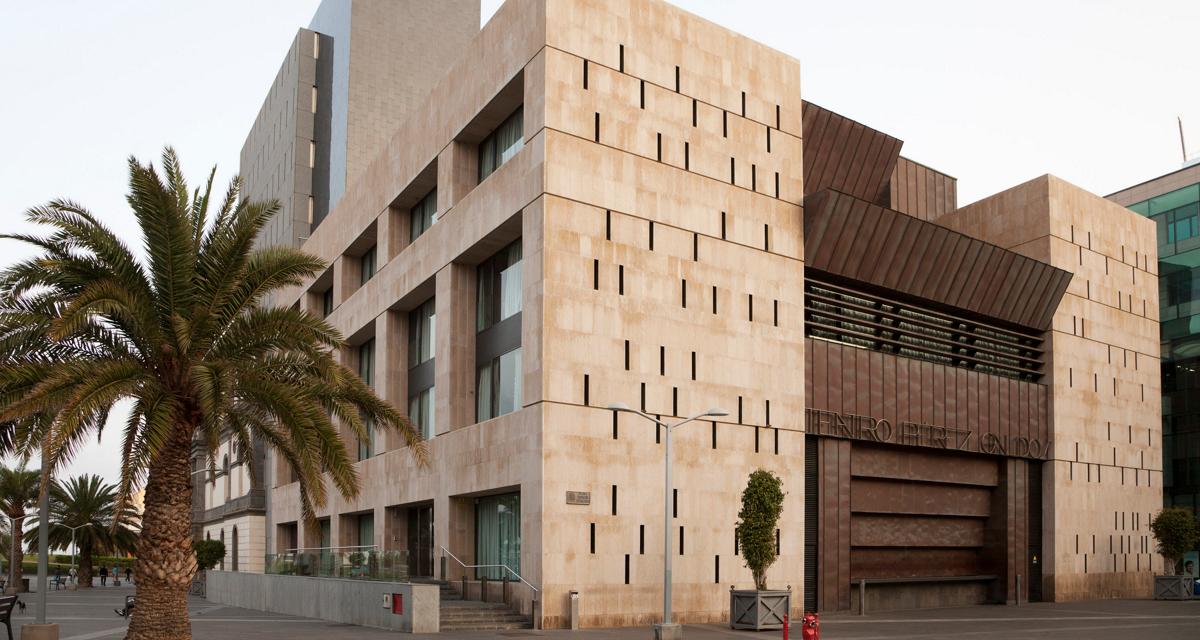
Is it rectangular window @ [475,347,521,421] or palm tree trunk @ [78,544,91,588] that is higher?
rectangular window @ [475,347,521,421]

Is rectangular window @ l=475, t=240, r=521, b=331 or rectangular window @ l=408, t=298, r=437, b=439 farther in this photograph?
rectangular window @ l=408, t=298, r=437, b=439

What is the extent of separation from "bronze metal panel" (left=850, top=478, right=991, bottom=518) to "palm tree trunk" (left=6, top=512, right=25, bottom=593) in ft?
177

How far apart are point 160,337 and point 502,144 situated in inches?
720

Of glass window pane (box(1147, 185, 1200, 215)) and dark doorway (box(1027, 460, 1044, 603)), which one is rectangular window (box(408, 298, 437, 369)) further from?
glass window pane (box(1147, 185, 1200, 215))

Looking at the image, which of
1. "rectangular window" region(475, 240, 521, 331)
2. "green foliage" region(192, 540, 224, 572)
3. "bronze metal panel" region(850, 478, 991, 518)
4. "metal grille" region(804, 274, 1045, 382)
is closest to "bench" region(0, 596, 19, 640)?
"rectangular window" region(475, 240, 521, 331)

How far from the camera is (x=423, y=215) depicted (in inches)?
1844

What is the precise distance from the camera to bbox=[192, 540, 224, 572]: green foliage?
72.7m

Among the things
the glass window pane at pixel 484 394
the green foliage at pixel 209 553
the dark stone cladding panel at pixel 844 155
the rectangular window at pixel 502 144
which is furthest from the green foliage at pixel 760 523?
the green foliage at pixel 209 553

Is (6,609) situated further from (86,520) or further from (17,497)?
(86,520)

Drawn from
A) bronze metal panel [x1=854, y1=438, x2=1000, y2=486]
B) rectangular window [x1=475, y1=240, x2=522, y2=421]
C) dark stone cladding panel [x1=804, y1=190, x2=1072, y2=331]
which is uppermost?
dark stone cladding panel [x1=804, y1=190, x2=1072, y2=331]

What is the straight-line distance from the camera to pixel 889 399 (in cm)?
4122

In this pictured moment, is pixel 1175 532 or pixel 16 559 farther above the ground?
pixel 1175 532

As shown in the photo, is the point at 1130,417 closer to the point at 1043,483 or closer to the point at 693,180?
the point at 1043,483

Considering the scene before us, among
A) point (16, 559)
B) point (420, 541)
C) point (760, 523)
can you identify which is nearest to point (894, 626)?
point (760, 523)
